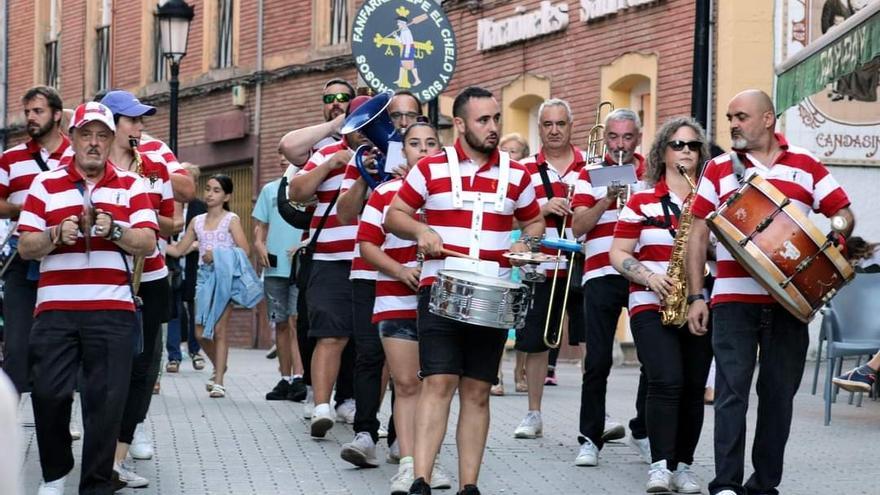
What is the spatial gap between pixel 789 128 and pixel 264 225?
638 centimetres

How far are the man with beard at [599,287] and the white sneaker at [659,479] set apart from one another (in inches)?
38.0

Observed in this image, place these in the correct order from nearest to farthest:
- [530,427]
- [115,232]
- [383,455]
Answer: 1. [115,232]
2. [383,455]
3. [530,427]

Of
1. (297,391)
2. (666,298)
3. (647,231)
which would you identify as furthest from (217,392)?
Answer: (666,298)

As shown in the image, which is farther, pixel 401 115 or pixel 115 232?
pixel 401 115

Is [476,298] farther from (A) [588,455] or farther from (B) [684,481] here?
(A) [588,455]

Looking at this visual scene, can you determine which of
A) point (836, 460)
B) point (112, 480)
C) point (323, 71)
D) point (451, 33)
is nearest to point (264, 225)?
point (451, 33)

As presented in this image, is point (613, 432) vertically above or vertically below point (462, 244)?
below

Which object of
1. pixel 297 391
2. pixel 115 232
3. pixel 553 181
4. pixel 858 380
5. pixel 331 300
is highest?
pixel 553 181

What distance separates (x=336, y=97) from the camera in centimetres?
1127

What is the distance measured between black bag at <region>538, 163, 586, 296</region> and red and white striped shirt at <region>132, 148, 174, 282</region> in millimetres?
2373

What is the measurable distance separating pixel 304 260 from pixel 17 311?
2.97 metres

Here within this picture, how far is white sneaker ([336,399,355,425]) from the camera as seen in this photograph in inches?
460

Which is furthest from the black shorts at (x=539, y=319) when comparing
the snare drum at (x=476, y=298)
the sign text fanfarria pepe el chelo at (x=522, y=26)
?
the sign text fanfarria pepe el chelo at (x=522, y=26)

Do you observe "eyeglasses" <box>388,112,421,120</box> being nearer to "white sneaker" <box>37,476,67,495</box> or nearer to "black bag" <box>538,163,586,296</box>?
"black bag" <box>538,163,586,296</box>
